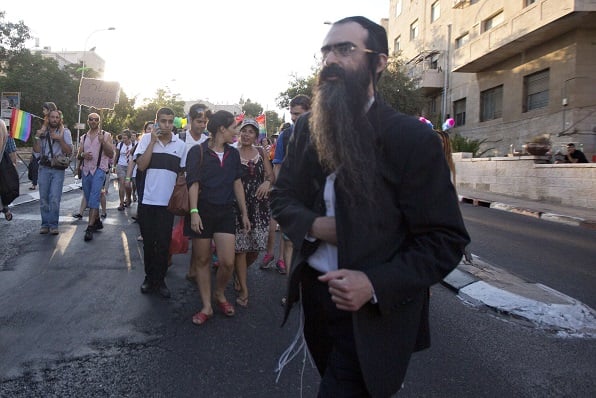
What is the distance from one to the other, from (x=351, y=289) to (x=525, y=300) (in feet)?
13.1

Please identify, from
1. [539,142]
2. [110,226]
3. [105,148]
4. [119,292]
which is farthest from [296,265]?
[539,142]

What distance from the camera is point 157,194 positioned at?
4984 mm

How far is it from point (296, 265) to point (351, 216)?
35 centimetres

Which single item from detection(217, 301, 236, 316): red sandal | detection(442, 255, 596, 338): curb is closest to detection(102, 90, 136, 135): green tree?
detection(442, 255, 596, 338): curb

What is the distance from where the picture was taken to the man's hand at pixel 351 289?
57.9 inches

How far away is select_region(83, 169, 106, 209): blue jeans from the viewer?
7652mm

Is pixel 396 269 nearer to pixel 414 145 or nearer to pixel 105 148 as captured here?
pixel 414 145

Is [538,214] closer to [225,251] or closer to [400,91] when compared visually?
[225,251]

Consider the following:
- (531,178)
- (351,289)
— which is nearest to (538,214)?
(531,178)

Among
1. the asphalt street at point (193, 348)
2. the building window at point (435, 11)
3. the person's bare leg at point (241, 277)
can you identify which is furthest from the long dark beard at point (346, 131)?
the building window at point (435, 11)

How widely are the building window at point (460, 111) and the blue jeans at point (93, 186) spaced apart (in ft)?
82.2

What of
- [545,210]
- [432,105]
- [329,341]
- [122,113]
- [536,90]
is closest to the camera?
[329,341]

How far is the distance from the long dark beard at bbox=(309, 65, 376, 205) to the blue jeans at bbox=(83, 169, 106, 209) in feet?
22.0

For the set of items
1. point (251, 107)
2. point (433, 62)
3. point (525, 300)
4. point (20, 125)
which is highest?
point (251, 107)
